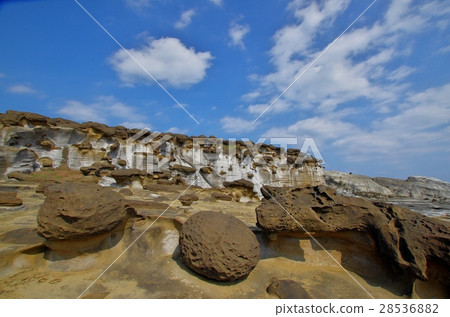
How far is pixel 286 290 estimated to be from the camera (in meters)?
2.82

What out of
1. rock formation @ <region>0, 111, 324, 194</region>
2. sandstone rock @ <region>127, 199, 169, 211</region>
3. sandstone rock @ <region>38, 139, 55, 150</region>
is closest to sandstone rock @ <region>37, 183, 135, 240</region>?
sandstone rock @ <region>127, 199, 169, 211</region>

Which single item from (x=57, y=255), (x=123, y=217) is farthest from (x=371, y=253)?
(x=57, y=255)

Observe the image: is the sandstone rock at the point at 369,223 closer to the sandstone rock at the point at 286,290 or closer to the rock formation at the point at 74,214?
the sandstone rock at the point at 286,290

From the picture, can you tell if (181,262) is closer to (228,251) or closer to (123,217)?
(228,251)

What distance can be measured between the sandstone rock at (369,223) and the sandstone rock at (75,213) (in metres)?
2.27

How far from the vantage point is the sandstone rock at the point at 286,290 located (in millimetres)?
2754

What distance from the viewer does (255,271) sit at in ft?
11.2

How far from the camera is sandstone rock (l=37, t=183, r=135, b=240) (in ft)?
9.29

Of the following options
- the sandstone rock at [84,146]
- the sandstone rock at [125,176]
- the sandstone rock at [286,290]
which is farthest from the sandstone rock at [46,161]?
the sandstone rock at [286,290]

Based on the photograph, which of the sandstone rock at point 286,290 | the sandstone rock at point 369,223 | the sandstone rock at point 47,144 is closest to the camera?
the sandstone rock at point 286,290

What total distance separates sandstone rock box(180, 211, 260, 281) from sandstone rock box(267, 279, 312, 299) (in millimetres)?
339

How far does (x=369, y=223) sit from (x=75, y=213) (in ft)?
13.3

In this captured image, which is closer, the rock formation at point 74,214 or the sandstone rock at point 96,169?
the rock formation at point 74,214

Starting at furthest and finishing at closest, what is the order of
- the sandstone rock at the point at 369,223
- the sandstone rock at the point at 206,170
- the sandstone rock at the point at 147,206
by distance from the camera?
the sandstone rock at the point at 206,170
the sandstone rock at the point at 147,206
the sandstone rock at the point at 369,223
